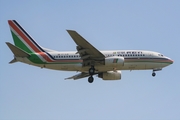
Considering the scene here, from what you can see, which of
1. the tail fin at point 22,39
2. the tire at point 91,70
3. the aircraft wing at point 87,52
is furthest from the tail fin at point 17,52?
the tire at point 91,70

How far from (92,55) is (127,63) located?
522 centimetres

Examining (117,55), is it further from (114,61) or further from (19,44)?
(19,44)

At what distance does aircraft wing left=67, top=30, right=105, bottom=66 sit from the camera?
2452 inches

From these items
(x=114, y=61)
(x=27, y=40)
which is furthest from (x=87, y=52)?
(x=27, y=40)

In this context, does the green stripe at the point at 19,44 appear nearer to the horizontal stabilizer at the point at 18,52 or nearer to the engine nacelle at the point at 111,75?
the horizontal stabilizer at the point at 18,52

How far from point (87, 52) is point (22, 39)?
11515 mm

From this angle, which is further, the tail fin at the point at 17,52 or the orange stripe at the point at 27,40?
the orange stripe at the point at 27,40

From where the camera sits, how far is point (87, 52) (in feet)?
213

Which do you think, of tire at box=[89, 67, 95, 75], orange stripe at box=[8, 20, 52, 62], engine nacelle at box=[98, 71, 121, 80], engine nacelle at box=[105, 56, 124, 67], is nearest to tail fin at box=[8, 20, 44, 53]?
orange stripe at box=[8, 20, 52, 62]

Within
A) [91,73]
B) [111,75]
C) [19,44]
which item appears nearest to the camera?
[91,73]

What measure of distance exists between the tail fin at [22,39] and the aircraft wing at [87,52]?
7144 millimetres

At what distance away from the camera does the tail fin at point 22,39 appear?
68812 millimetres

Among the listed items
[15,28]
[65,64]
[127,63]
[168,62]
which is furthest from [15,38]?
[168,62]

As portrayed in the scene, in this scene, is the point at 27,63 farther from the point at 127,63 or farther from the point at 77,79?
the point at 127,63
